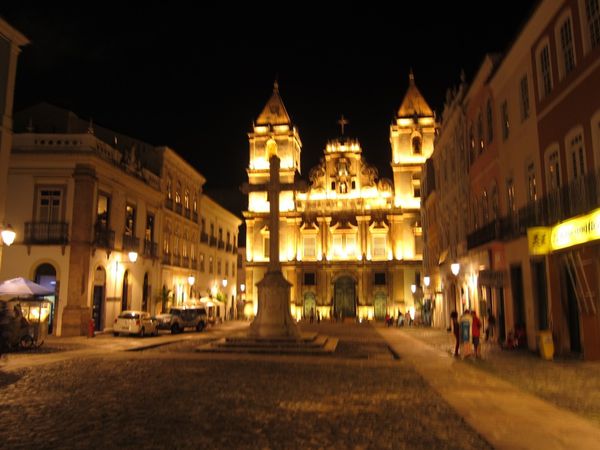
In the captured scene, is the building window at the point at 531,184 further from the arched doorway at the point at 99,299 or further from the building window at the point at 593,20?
the arched doorway at the point at 99,299

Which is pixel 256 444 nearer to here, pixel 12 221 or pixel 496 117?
pixel 496 117

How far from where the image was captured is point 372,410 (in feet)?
32.2

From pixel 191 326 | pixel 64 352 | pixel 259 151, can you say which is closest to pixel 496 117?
pixel 64 352

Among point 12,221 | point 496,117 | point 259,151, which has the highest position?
point 259,151

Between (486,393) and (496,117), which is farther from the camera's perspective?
(496,117)

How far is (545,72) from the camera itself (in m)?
18.5

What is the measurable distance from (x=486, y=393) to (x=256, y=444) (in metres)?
6.08

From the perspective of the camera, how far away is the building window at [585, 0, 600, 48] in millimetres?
14712

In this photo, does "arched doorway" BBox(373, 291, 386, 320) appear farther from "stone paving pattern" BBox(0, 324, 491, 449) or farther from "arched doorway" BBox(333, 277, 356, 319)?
"stone paving pattern" BBox(0, 324, 491, 449)

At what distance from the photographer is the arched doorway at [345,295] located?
2334 inches

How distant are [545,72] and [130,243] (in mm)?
25598

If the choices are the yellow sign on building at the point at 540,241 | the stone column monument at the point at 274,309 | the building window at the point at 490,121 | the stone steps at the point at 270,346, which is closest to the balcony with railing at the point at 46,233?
the stone steps at the point at 270,346

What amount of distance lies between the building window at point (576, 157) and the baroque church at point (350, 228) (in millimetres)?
41533

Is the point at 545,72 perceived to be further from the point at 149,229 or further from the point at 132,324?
the point at 149,229
